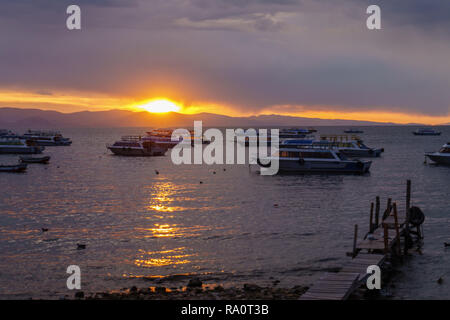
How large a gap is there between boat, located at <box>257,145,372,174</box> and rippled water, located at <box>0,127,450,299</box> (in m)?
4.92

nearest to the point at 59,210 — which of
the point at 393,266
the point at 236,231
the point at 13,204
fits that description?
the point at 13,204

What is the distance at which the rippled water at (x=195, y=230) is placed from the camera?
2395 cm

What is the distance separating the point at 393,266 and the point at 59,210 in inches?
1063

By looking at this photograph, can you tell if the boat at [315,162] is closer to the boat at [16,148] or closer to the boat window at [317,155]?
the boat window at [317,155]

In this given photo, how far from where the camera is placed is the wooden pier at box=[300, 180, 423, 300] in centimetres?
1869

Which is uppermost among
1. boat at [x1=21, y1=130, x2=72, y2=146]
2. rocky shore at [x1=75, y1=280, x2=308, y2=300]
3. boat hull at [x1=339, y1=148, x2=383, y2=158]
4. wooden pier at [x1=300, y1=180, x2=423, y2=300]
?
boat at [x1=21, y1=130, x2=72, y2=146]

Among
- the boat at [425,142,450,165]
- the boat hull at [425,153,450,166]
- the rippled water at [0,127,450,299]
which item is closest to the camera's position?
the rippled water at [0,127,450,299]

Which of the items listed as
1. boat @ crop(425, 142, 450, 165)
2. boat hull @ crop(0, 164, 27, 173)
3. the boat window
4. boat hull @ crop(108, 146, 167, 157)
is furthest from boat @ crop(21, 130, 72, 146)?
boat @ crop(425, 142, 450, 165)

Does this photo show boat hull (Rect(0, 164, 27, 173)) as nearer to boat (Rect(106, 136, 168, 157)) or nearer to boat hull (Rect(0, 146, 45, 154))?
boat (Rect(106, 136, 168, 157))

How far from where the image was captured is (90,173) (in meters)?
74.9

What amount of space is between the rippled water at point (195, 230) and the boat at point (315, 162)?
16.1 ft

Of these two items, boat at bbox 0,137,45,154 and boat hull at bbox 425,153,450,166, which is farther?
boat at bbox 0,137,45,154

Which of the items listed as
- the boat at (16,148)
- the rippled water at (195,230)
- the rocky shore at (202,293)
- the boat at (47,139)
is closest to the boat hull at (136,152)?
the boat at (16,148)
